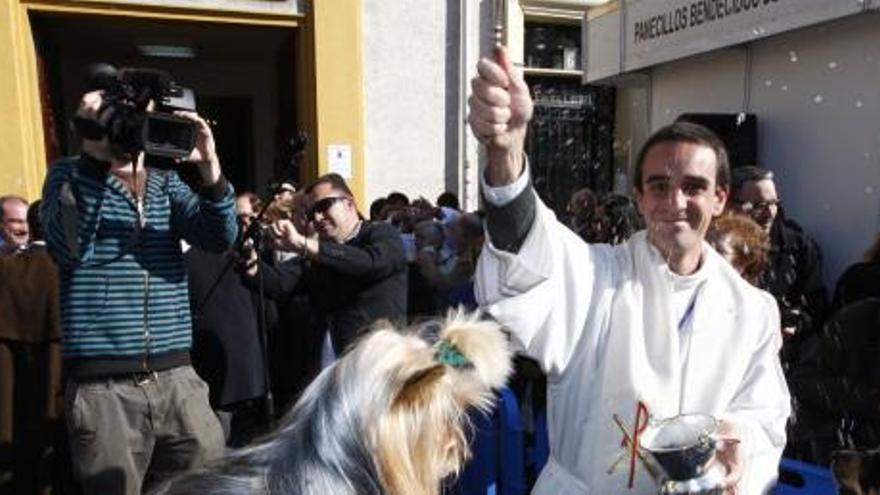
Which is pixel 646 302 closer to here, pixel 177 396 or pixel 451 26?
pixel 177 396

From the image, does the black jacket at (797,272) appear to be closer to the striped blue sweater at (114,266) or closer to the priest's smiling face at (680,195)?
the priest's smiling face at (680,195)

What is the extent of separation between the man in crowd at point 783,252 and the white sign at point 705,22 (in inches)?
61.6

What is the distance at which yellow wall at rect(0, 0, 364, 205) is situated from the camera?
755 cm

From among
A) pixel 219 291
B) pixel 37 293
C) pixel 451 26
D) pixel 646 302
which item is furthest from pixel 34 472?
pixel 451 26

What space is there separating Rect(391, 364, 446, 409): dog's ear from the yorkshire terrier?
1.14 meters

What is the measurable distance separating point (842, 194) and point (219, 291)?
14.8 ft

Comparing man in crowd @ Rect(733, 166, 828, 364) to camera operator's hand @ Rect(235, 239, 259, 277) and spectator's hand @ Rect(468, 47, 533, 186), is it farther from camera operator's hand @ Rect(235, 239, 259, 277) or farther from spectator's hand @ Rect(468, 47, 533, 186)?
spectator's hand @ Rect(468, 47, 533, 186)

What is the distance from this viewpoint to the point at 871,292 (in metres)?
3.35

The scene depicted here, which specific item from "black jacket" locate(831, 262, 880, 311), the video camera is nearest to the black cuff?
the video camera

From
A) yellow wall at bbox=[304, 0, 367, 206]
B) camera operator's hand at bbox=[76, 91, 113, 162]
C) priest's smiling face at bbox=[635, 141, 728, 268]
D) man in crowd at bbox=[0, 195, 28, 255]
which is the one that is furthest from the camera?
yellow wall at bbox=[304, 0, 367, 206]

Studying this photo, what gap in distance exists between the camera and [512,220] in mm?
1475

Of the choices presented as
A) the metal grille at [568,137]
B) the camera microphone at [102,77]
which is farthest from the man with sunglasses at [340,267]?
the metal grille at [568,137]

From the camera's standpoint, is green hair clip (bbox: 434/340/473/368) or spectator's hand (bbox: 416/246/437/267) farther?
spectator's hand (bbox: 416/246/437/267)

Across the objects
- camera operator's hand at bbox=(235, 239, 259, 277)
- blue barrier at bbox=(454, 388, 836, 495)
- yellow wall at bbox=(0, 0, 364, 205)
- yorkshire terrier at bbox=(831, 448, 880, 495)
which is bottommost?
blue barrier at bbox=(454, 388, 836, 495)
